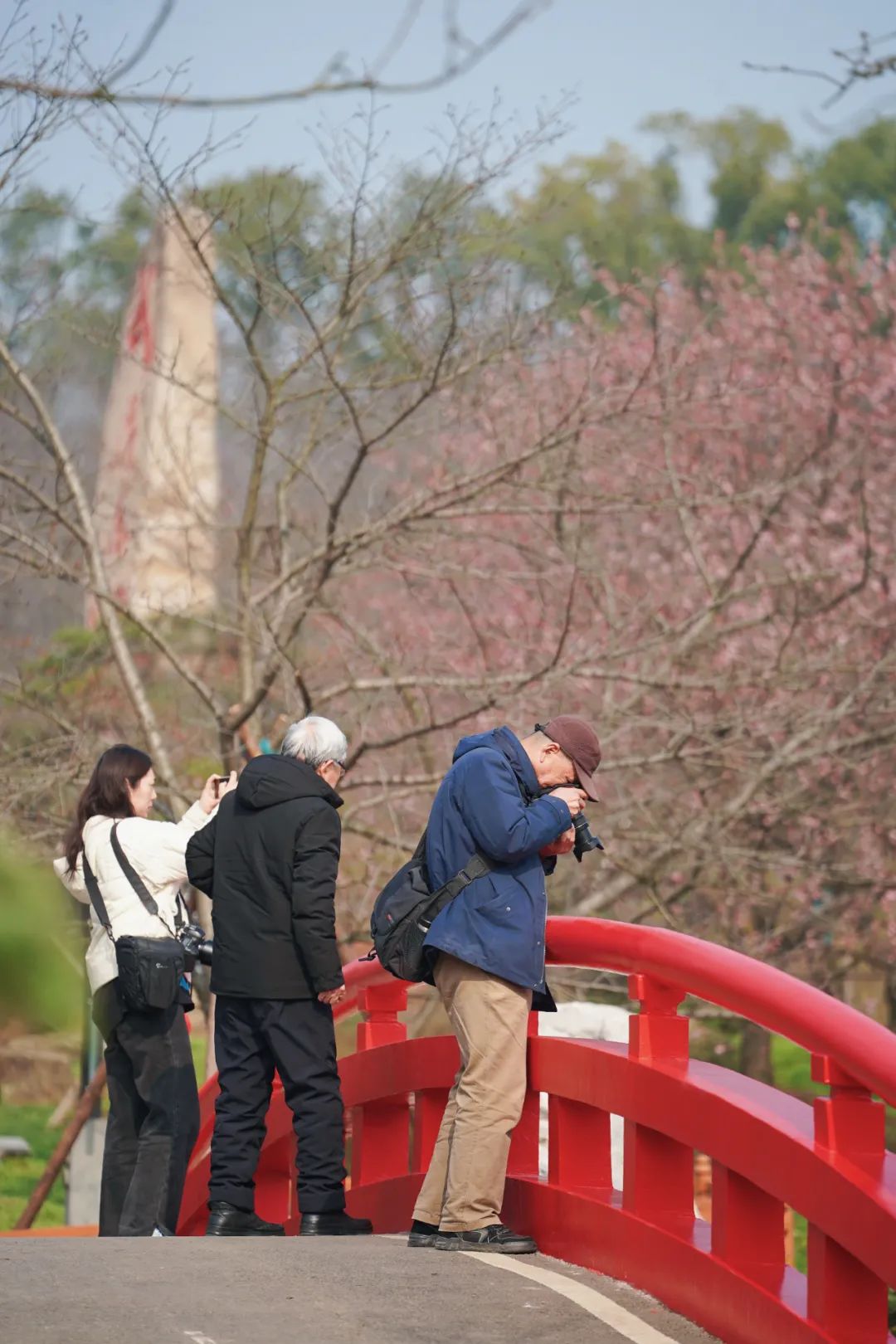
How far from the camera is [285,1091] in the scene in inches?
198

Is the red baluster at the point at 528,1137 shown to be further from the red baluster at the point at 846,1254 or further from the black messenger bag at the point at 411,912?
the red baluster at the point at 846,1254

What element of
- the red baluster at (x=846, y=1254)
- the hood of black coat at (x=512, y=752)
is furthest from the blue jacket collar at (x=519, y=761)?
the red baluster at (x=846, y=1254)

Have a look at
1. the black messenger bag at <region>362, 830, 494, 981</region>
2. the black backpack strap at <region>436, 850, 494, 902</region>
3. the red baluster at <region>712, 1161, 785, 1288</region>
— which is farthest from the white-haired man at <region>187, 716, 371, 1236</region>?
the red baluster at <region>712, 1161, 785, 1288</region>

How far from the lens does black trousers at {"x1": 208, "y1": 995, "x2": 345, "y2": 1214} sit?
4914 millimetres

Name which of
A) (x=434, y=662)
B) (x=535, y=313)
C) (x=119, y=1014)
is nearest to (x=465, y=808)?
(x=119, y=1014)

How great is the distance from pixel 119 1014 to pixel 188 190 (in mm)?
4920

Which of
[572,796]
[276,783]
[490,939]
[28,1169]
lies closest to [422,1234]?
[490,939]

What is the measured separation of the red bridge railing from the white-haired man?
294 millimetres

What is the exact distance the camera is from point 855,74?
5555 millimetres

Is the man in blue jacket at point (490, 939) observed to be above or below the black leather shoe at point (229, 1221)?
above

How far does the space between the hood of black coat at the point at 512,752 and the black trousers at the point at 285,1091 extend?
117 centimetres

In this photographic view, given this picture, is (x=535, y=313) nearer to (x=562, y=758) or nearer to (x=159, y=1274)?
(x=562, y=758)

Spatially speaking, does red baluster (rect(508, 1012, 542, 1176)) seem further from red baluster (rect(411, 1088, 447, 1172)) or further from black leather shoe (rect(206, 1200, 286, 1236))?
black leather shoe (rect(206, 1200, 286, 1236))

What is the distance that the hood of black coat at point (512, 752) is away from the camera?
4172 millimetres
